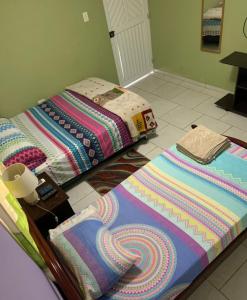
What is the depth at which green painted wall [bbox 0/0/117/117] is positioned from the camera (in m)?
3.13

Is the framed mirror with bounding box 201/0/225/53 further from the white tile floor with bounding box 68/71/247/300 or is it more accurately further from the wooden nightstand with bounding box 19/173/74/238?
the wooden nightstand with bounding box 19/173/74/238

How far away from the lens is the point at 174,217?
6.23ft

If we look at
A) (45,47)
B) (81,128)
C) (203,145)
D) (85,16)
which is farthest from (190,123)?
(45,47)

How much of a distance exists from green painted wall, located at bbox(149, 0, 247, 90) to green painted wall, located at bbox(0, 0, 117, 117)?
0.99 metres

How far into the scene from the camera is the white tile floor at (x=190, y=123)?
192 cm

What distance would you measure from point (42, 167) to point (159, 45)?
10.1ft

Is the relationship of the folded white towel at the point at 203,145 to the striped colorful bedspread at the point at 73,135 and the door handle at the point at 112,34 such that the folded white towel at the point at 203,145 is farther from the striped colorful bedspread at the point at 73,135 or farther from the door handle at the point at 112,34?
the door handle at the point at 112,34

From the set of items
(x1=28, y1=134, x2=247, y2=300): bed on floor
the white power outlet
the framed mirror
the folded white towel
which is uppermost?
the white power outlet

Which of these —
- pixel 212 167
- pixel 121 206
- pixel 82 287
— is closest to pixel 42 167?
pixel 121 206

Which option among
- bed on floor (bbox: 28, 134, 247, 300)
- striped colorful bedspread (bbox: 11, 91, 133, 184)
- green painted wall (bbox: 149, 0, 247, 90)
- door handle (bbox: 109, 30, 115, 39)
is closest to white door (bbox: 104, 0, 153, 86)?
door handle (bbox: 109, 30, 115, 39)

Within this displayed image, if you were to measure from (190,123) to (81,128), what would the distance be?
1.48m

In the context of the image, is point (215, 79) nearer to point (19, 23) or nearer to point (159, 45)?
point (159, 45)

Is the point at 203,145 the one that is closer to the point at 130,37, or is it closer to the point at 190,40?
the point at 190,40

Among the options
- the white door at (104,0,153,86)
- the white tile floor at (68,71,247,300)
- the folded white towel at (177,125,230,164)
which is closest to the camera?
the white tile floor at (68,71,247,300)
